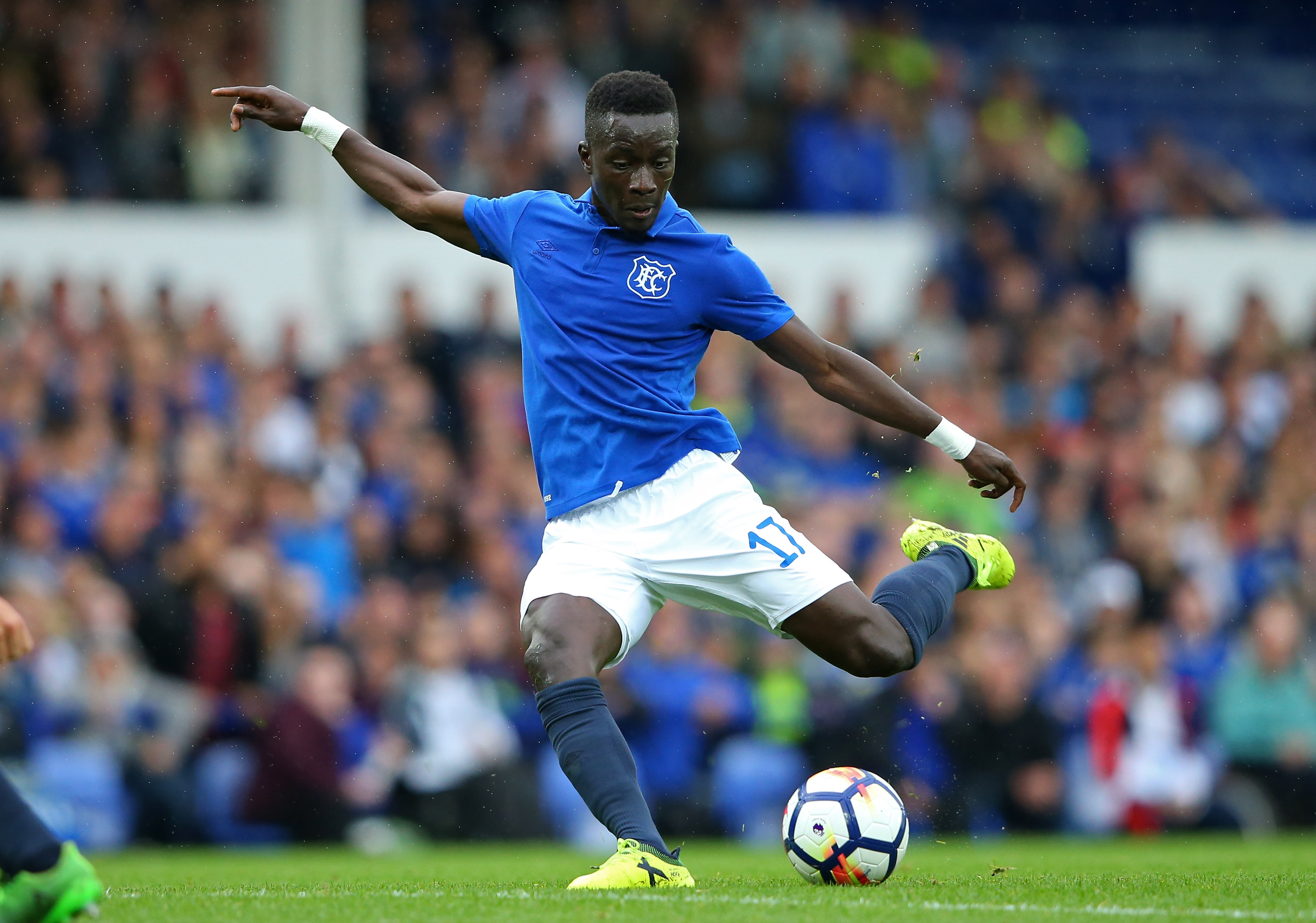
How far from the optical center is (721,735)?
442 inches

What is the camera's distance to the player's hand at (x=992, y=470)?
6.39 m

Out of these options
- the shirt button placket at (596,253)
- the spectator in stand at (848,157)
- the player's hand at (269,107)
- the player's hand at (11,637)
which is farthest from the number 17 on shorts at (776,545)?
the spectator in stand at (848,157)

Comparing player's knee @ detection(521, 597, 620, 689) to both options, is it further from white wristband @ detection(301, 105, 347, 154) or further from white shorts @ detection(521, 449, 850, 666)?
white wristband @ detection(301, 105, 347, 154)

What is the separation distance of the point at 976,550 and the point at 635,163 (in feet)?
7.54

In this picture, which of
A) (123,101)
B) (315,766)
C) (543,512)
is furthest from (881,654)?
(123,101)

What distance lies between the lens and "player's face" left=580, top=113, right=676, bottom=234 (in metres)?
5.82

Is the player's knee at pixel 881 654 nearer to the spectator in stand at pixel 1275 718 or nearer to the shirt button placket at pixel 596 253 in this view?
the shirt button placket at pixel 596 253

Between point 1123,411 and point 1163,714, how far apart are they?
3.25 m

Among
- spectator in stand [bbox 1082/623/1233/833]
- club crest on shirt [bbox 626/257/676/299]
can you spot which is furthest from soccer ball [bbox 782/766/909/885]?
spectator in stand [bbox 1082/623/1233/833]

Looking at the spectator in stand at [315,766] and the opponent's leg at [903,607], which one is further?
the spectator in stand at [315,766]

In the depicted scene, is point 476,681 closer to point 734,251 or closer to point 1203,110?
point 734,251

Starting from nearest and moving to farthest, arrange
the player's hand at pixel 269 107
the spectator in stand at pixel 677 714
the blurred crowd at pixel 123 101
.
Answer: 1. the player's hand at pixel 269 107
2. the spectator in stand at pixel 677 714
3. the blurred crowd at pixel 123 101

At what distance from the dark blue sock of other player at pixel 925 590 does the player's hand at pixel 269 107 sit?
2.72 metres

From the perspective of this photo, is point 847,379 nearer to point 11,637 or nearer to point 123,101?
point 11,637
